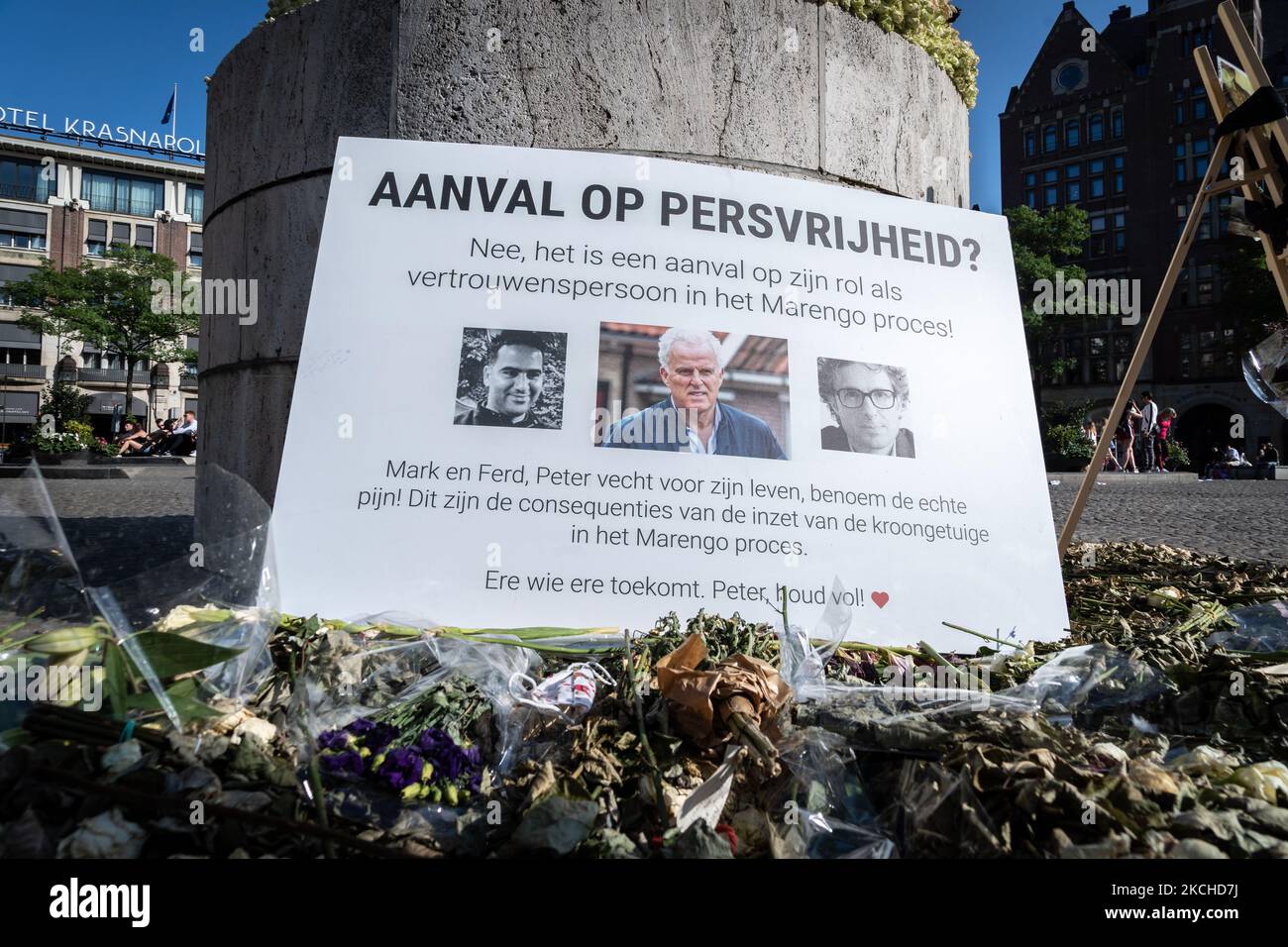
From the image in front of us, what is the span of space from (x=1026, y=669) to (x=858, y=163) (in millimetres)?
2129

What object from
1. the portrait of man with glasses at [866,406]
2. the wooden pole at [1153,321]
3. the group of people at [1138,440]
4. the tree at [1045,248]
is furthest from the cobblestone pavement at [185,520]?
the tree at [1045,248]

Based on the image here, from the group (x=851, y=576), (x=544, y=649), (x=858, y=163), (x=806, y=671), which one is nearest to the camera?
(x=806, y=671)

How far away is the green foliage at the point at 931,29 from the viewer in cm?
339

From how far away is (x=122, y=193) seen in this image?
50.8 meters

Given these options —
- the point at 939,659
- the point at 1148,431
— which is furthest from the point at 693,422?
the point at 1148,431

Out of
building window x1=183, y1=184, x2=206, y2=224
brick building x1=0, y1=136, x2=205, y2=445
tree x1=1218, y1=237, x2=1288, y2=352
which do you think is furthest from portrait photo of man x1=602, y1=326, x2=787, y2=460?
building window x1=183, y1=184, x2=206, y2=224

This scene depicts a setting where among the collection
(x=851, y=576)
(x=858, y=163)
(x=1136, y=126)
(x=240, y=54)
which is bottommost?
(x=851, y=576)

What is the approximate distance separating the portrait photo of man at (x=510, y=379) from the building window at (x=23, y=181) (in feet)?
195

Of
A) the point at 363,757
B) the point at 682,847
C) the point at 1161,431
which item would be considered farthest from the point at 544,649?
the point at 1161,431

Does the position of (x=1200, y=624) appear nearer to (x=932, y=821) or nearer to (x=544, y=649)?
(x=932, y=821)

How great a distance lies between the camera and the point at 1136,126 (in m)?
46.8

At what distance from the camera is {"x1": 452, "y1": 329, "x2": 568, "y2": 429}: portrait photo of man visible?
8.07 feet
